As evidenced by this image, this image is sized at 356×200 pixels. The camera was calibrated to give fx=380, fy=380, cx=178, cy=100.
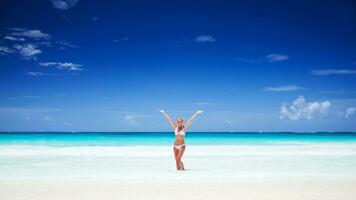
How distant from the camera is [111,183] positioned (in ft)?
29.6

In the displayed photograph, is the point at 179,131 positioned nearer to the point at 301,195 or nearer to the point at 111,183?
the point at 111,183

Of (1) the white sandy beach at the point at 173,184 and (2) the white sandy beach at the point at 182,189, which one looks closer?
(2) the white sandy beach at the point at 182,189

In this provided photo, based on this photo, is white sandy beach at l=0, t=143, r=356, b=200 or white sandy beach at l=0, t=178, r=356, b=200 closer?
white sandy beach at l=0, t=178, r=356, b=200

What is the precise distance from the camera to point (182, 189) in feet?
26.5

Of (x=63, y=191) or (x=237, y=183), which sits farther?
(x=237, y=183)

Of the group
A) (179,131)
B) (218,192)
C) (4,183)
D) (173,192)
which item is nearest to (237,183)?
(218,192)

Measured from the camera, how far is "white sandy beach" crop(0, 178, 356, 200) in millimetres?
7262

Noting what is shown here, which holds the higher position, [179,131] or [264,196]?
[179,131]

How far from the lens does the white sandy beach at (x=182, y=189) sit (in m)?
7.26

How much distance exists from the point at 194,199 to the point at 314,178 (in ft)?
14.4

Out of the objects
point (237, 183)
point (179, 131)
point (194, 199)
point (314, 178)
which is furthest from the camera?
point (179, 131)

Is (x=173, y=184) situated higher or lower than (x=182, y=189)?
higher

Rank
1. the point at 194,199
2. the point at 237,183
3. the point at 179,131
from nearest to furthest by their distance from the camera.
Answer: the point at 194,199, the point at 237,183, the point at 179,131

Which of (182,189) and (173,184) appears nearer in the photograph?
(182,189)
